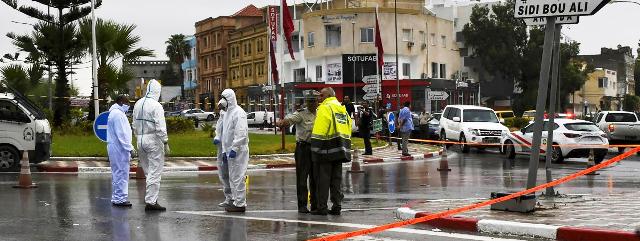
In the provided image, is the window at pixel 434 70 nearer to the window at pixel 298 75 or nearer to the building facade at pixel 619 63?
the window at pixel 298 75

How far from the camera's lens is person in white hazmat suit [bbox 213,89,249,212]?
11977 mm

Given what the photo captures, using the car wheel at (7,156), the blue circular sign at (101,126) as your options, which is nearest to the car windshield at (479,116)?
the blue circular sign at (101,126)

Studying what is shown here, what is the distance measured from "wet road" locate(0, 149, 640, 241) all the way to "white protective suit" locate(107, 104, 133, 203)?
0.28m

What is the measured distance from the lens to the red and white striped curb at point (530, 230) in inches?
344

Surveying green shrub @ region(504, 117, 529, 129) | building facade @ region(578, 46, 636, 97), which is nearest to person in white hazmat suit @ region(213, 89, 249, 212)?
green shrub @ region(504, 117, 529, 129)

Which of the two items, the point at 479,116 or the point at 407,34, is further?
the point at 407,34

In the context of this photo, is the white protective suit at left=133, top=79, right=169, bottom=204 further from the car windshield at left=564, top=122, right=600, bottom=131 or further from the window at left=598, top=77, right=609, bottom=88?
the window at left=598, top=77, right=609, bottom=88

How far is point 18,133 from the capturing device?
806 inches

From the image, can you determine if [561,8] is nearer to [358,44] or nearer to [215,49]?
[358,44]

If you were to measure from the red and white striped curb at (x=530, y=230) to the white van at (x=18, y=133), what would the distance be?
1292cm

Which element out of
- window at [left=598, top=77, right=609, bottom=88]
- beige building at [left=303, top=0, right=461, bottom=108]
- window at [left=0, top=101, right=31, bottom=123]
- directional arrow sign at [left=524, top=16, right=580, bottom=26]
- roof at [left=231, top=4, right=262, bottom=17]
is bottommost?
window at [left=0, top=101, right=31, bottom=123]

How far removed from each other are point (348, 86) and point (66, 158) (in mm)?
43799

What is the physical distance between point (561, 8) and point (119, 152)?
6647 millimetres

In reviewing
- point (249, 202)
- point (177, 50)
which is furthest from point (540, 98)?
point (177, 50)
